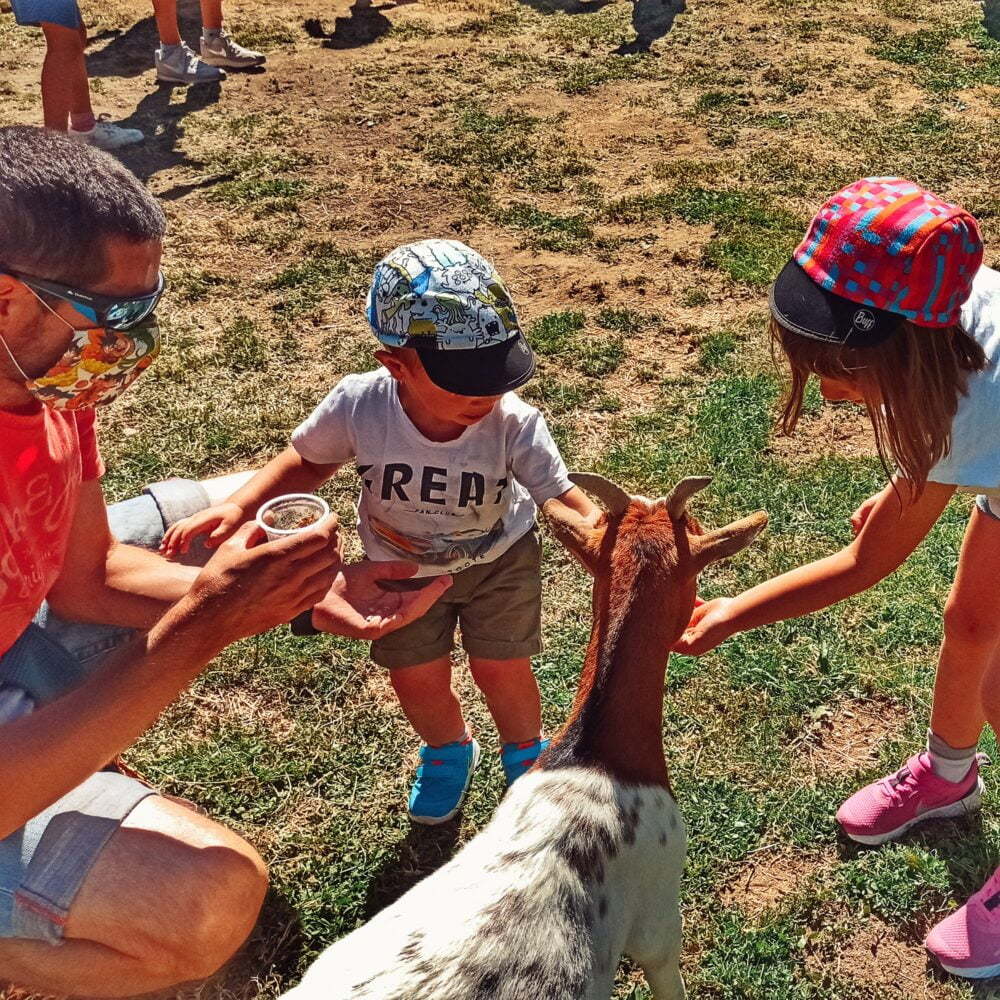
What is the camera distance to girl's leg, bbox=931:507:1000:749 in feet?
Answer: 11.0

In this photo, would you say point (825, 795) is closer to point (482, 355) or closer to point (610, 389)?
point (482, 355)

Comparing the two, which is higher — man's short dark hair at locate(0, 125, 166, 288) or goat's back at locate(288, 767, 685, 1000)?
man's short dark hair at locate(0, 125, 166, 288)

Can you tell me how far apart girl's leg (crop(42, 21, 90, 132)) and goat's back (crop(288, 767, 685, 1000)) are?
718 cm

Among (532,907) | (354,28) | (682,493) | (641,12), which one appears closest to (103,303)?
(682,493)

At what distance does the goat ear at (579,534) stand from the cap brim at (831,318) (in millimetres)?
747

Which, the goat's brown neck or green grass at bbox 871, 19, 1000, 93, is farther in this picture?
green grass at bbox 871, 19, 1000, 93

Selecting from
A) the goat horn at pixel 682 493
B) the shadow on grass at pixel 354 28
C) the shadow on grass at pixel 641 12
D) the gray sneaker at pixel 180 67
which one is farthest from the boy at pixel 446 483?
the shadow on grass at pixel 354 28

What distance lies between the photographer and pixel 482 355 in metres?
3.07

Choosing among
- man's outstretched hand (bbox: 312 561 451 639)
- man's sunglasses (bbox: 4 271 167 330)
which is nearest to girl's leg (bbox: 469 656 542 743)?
man's outstretched hand (bbox: 312 561 451 639)

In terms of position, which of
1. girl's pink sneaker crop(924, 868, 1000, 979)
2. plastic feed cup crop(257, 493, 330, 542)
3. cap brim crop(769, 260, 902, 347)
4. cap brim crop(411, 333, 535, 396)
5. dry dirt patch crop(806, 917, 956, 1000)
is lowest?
dry dirt patch crop(806, 917, 956, 1000)

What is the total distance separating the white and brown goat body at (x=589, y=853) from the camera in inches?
90.5

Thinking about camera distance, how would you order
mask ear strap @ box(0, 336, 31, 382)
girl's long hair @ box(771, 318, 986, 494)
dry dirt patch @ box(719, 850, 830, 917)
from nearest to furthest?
mask ear strap @ box(0, 336, 31, 382) < girl's long hair @ box(771, 318, 986, 494) < dry dirt patch @ box(719, 850, 830, 917)

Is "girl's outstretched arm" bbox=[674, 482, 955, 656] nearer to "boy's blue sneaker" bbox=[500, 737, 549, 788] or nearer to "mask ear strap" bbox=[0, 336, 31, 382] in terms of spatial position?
"boy's blue sneaker" bbox=[500, 737, 549, 788]

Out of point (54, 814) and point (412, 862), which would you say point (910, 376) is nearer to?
point (412, 862)
